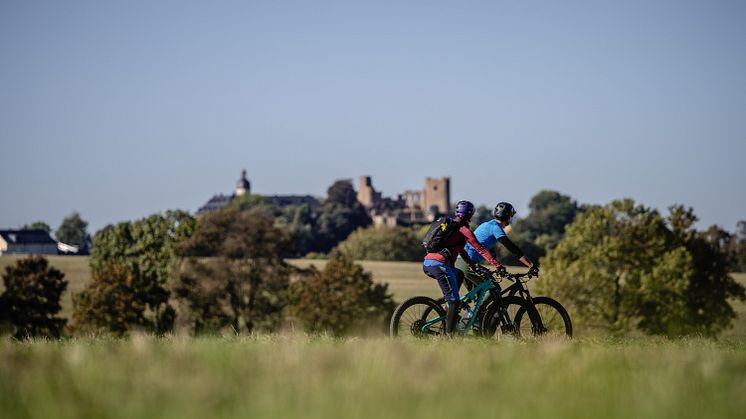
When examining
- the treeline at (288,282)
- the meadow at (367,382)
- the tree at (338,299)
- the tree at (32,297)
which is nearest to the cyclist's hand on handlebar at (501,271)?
the meadow at (367,382)

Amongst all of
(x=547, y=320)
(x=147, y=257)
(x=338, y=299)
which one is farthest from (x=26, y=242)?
(x=547, y=320)

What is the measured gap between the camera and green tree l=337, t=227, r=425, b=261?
140m

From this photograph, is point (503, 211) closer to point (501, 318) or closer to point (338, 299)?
point (501, 318)

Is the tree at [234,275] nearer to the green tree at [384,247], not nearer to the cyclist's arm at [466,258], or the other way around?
the cyclist's arm at [466,258]

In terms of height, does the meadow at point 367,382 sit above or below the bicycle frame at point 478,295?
below

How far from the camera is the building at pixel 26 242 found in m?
191

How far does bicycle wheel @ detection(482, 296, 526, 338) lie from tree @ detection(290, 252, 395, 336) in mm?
56060

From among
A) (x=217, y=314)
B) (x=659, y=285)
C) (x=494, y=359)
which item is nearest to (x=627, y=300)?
(x=659, y=285)

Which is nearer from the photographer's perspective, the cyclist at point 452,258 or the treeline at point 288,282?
the cyclist at point 452,258

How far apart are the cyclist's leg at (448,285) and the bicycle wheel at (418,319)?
252mm

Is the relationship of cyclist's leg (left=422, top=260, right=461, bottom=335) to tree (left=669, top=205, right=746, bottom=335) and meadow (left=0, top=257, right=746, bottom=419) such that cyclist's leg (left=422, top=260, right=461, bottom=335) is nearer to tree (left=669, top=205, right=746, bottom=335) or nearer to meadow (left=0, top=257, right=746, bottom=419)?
meadow (left=0, top=257, right=746, bottom=419)

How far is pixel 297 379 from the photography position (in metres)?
8.61

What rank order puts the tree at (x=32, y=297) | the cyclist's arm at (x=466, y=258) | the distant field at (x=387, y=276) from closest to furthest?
1. the cyclist's arm at (x=466, y=258)
2. the tree at (x=32, y=297)
3. the distant field at (x=387, y=276)

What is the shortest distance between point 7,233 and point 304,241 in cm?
4996
